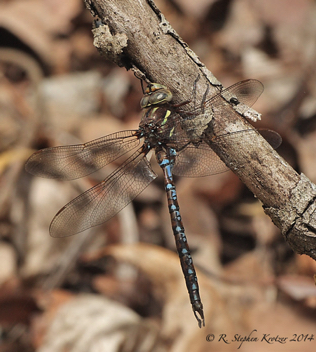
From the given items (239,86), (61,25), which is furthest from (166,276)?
(61,25)

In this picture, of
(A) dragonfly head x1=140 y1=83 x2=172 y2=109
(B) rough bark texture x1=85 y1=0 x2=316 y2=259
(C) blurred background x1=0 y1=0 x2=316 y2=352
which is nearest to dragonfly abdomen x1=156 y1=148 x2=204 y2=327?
(A) dragonfly head x1=140 y1=83 x2=172 y2=109

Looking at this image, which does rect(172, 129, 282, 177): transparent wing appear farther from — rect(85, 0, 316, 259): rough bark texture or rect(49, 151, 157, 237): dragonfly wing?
rect(85, 0, 316, 259): rough bark texture

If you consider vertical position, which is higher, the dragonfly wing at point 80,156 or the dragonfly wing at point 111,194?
the dragonfly wing at point 80,156

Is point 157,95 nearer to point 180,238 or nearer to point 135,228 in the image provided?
point 180,238

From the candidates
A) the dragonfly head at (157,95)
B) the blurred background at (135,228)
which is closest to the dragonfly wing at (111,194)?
the dragonfly head at (157,95)

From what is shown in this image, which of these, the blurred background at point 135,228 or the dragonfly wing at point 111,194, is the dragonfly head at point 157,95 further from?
the blurred background at point 135,228

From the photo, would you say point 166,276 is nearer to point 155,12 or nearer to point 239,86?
point 239,86
